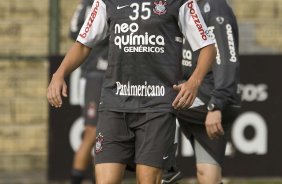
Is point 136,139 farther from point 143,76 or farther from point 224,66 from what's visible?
point 224,66

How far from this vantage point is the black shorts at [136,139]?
22.8 ft

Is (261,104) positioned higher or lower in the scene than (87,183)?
higher

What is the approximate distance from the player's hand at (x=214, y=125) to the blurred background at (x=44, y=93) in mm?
4329

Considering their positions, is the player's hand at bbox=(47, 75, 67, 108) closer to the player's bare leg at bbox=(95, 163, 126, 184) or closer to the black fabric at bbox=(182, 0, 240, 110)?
the player's bare leg at bbox=(95, 163, 126, 184)

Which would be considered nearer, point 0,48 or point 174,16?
point 174,16

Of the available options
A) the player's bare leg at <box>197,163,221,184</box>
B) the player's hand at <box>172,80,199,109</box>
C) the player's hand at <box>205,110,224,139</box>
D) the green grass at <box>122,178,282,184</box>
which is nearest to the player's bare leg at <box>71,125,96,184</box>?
the green grass at <box>122,178,282,184</box>

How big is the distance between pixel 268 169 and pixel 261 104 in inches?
29.5

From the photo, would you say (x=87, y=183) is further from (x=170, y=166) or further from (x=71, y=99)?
(x=170, y=166)

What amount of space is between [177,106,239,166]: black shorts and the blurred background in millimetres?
3757

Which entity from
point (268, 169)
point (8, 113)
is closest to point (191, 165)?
point (268, 169)

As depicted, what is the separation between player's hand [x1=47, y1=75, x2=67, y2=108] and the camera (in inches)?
268

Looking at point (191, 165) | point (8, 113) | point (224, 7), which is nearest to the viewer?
point (224, 7)

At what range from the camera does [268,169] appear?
12211 mm

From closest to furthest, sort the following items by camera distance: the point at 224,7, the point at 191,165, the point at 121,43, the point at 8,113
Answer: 1. the point at 121,43
2. the point at 224,7
3. the point at 191,165
4. the point at 8,113
